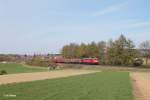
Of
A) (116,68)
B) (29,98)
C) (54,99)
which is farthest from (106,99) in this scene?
(116,68)

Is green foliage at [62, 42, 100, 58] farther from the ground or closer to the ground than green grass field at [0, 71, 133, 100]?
farther from the ground

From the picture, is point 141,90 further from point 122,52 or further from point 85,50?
point 85,50

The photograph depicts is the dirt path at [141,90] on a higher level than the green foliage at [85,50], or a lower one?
lower

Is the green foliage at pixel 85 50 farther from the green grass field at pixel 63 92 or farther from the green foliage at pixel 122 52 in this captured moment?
the green grass field at pixel 63 92

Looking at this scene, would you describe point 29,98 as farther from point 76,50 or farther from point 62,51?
point 62,51

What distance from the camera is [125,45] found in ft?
344

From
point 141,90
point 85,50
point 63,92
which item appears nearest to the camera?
point 63,92

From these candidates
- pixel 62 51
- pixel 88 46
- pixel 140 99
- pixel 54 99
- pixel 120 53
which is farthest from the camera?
pixel 62 51

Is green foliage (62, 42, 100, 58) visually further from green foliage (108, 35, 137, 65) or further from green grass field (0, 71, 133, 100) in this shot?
green grass field (0, 71, 133, 100)

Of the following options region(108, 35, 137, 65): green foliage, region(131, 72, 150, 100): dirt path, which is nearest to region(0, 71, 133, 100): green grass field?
region(131, 72, 150, 100): dirt path

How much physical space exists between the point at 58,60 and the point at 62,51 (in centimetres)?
4114

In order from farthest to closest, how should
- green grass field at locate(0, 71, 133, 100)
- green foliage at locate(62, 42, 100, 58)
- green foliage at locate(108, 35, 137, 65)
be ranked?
green foliage at locate(62, 42, 100, 58) → green foliage at locate(108, 35, 137, 65) → green grass field at locate(0, 71, 133, 100)

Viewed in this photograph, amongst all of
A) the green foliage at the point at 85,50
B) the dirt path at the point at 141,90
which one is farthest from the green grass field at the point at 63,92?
the green foliage at the point at 85,50

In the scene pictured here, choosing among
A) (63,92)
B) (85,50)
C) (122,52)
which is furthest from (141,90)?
(85,50)
